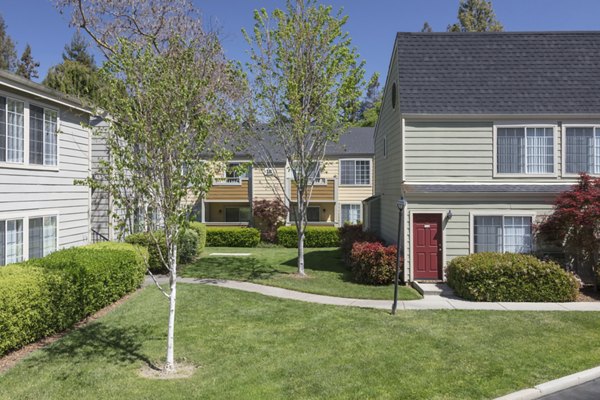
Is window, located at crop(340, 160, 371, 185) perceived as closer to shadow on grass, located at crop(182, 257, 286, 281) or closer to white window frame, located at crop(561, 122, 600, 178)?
shadow on grass, located at crop(182, 257, 286, 281)

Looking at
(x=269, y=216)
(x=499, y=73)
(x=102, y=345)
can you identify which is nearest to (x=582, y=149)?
(x=499, y=73)

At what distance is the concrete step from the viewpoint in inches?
556

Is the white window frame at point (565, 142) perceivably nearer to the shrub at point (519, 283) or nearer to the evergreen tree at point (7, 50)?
the shrub at point (519, 283)

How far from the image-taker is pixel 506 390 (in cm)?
723

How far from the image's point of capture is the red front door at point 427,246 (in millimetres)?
15562

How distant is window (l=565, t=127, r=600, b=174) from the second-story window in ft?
52.4

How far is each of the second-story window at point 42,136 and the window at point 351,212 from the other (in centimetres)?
2046

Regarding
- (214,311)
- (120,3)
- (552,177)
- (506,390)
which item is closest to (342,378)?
(506,390)

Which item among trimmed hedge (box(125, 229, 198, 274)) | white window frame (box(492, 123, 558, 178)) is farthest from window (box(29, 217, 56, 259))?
white window frame (box(492, 123, 558, 178))

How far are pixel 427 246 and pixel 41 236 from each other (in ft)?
38.0

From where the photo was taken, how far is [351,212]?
1248 inches

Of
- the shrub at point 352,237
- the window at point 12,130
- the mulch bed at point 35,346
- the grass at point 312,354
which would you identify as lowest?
the grass at point 312,354

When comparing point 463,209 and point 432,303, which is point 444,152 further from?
point 432,303

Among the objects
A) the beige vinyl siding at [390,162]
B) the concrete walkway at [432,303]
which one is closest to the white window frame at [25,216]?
the concrete walkway at [432,303]
